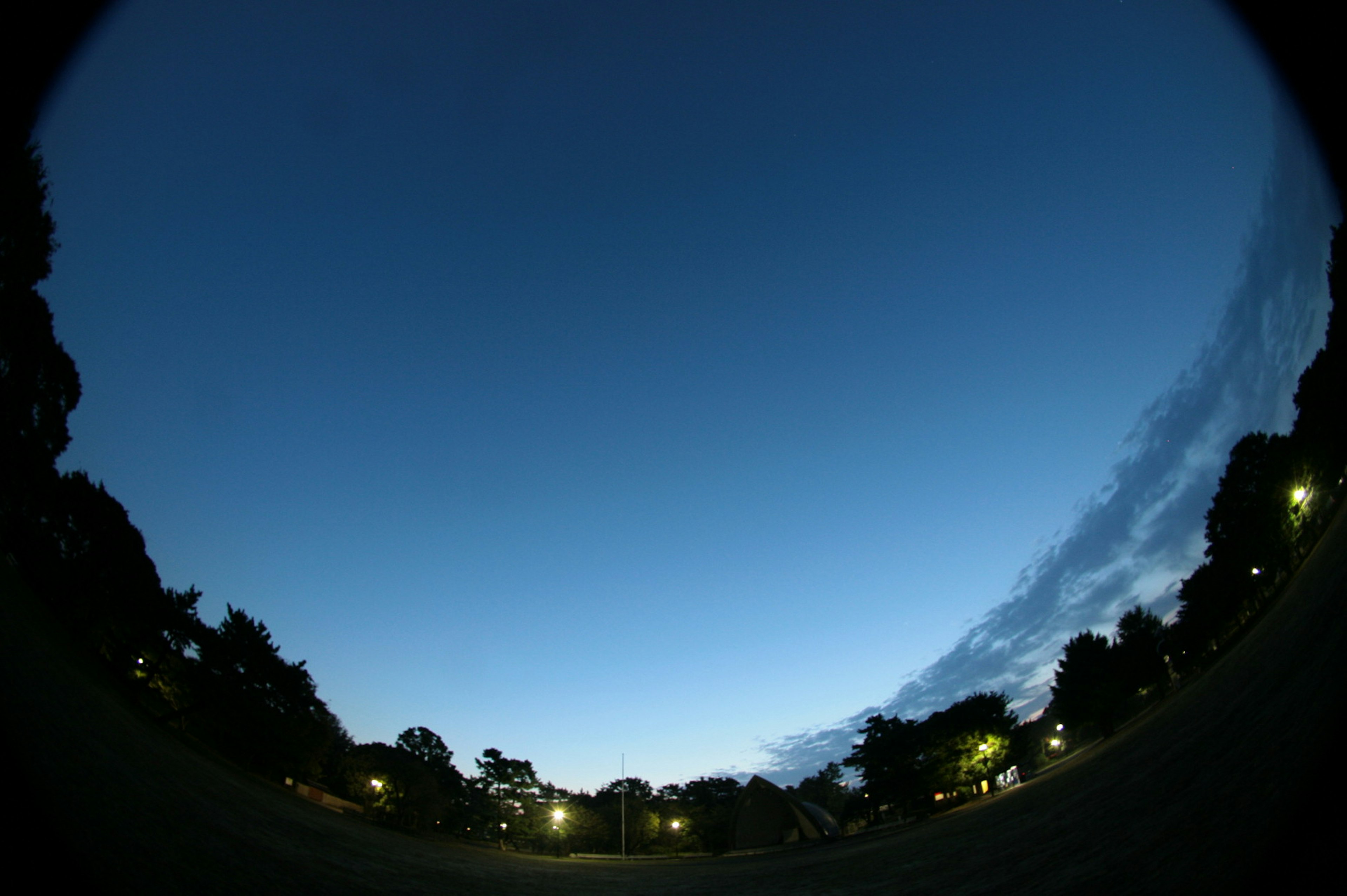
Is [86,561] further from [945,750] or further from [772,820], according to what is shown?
[772,820]

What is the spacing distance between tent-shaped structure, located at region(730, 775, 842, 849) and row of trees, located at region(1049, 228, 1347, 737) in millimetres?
48028

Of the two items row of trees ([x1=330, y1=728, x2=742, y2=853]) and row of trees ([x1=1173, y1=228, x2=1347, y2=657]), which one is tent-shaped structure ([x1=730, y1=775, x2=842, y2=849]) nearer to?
row of trees ([x1=330, y1=728, x2=742, y2=853])

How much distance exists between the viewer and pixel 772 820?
4412 cm

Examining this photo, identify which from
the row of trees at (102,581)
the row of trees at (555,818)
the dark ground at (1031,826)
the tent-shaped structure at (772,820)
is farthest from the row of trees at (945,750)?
the tent-shaped structure at (772,820)

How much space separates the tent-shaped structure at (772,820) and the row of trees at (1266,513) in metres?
48.0

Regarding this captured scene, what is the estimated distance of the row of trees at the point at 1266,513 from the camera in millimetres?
2588

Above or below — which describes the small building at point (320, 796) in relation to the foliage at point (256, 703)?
below

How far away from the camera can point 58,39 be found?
3180mm

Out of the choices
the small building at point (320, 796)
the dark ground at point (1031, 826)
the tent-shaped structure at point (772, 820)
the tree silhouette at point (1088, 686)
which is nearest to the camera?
the dark ground at point (1031, 826)

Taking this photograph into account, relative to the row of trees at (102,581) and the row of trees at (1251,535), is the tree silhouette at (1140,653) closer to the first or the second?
the row of trees at (1251,535)

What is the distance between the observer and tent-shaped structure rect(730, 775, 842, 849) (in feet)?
137

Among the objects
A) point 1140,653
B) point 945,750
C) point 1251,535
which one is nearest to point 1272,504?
point 1251,535

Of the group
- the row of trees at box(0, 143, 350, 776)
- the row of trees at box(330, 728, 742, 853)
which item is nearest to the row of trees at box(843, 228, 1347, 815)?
the row of trees at box(0, 143, 350, 776)

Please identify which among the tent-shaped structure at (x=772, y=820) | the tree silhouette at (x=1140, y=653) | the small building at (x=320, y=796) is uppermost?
the tree silhouette at (x=1140, y=653)
